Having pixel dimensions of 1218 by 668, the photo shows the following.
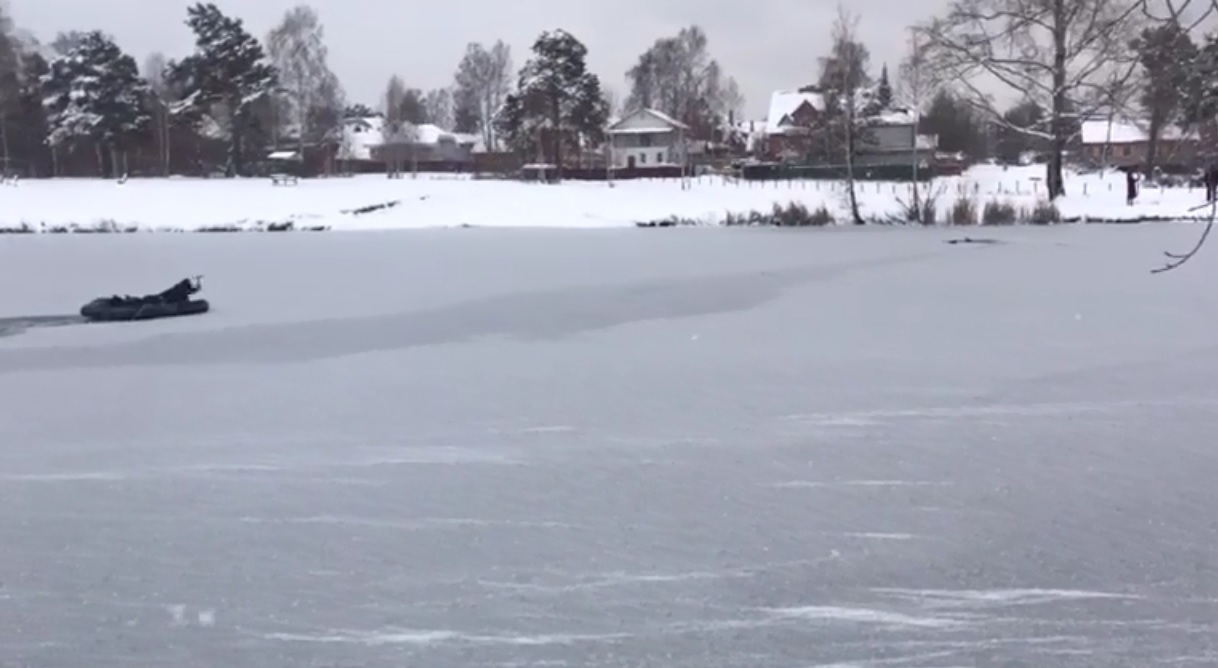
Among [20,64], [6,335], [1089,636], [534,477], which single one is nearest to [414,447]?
[534,477]

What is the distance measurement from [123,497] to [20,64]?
4249 cm

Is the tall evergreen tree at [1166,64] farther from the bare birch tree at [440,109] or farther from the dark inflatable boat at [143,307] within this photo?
the bare birch tree at [440,109]

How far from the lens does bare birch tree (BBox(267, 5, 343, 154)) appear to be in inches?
2014

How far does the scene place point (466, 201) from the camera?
105ft

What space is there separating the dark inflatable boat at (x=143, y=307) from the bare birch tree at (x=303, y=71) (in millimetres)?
39251

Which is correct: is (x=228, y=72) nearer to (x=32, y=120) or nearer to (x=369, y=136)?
(x=32, y=120)

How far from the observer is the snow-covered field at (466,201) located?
27953 millimetres

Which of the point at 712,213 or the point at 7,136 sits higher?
the point at 7,136

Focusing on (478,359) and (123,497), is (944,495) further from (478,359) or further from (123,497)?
(478,359)

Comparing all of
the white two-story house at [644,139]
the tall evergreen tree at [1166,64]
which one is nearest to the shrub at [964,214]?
the tall evergreen tree at [1166,64]

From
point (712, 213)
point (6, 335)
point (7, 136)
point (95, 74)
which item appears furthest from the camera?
point (7, 136)

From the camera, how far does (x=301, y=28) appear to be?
5172 centimetres

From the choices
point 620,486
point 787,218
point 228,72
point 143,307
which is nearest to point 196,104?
point 228,72

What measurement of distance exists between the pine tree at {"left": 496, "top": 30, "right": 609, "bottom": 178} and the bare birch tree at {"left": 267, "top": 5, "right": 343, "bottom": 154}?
1038cm
